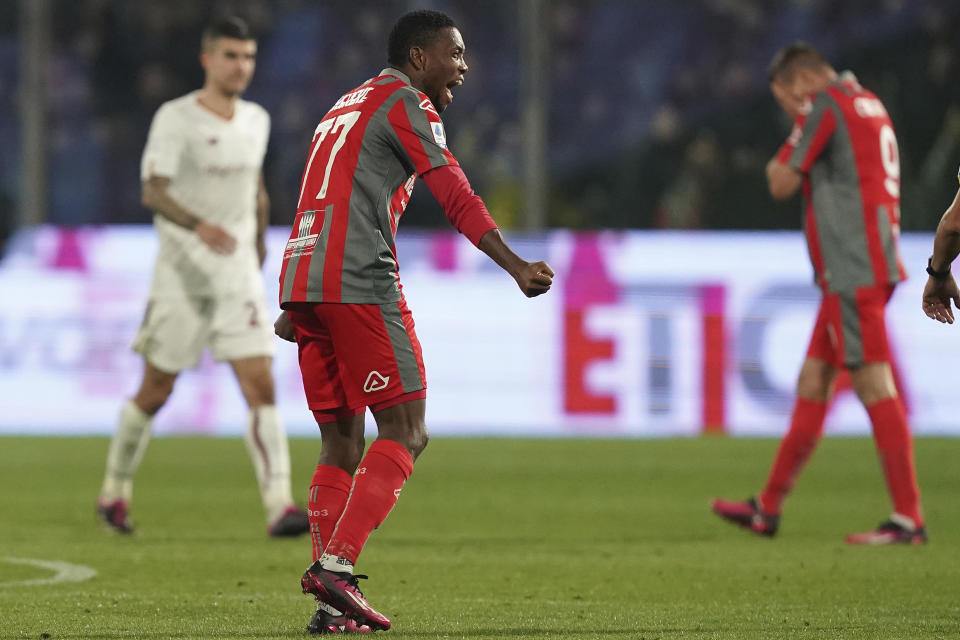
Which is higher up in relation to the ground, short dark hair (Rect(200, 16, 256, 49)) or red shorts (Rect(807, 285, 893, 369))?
short dark hair (Rect(200, 16, 256, 49))

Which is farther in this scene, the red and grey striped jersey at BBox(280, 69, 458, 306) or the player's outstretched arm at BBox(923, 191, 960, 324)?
the player's outstretched arm at BBox(923, 191, 960, 324)

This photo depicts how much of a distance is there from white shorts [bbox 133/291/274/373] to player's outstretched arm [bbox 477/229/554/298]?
9.71ft

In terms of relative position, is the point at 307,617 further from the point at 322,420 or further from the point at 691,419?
the point at 691,419

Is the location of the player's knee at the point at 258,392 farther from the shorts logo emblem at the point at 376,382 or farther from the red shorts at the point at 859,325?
the shorts logo emblem at the point at 376,382

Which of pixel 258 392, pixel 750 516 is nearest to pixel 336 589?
pixel 258 392

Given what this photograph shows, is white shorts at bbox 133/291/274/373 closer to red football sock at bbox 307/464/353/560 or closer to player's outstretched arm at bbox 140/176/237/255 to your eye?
player's outstretched arm at bbox 140/176/237/255

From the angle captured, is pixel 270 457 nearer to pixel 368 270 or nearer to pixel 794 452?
pixel 794 452

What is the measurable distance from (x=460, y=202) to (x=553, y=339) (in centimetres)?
748

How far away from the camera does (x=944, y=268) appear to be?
14.8 feet

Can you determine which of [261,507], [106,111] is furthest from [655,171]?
[261,507]

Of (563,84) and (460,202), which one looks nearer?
(460,202)

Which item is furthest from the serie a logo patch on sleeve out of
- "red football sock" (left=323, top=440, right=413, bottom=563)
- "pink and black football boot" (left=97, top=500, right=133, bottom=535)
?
"pink and black football boot" (left=97, top=500, right=133, bottom=535)

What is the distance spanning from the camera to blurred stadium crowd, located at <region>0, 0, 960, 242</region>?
589 inches

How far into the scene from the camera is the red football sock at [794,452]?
6742 mm
